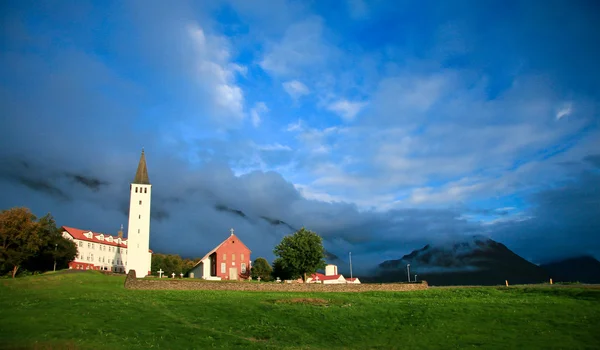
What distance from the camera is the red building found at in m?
97.7

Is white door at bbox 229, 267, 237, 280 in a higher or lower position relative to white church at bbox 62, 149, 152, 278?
lower

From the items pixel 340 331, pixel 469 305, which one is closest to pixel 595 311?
pixel 469 305

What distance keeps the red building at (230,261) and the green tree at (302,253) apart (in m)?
22.0

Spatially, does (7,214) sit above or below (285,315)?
above

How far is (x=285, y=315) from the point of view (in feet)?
118

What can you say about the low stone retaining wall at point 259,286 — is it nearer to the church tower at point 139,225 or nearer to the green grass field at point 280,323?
the green grass field at point 280,323

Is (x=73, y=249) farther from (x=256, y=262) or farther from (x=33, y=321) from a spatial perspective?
(x=33, y=321)

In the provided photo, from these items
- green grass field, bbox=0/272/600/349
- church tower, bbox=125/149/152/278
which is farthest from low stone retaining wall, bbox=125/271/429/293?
church tower, bbox=125/149/152/278

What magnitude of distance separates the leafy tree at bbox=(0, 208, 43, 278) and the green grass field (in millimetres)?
28663

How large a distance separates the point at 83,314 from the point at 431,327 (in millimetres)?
26771

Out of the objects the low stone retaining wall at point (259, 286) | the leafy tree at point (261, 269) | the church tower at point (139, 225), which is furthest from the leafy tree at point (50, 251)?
the leafy tree at point (261, 269)

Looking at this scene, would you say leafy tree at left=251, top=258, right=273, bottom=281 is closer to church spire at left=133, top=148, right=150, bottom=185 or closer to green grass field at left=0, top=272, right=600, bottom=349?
church spire at left=133, top=148, right=150, bottom=185

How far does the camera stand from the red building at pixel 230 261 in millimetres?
97688

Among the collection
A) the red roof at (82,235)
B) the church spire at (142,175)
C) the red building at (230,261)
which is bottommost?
the red building at (230,261)
